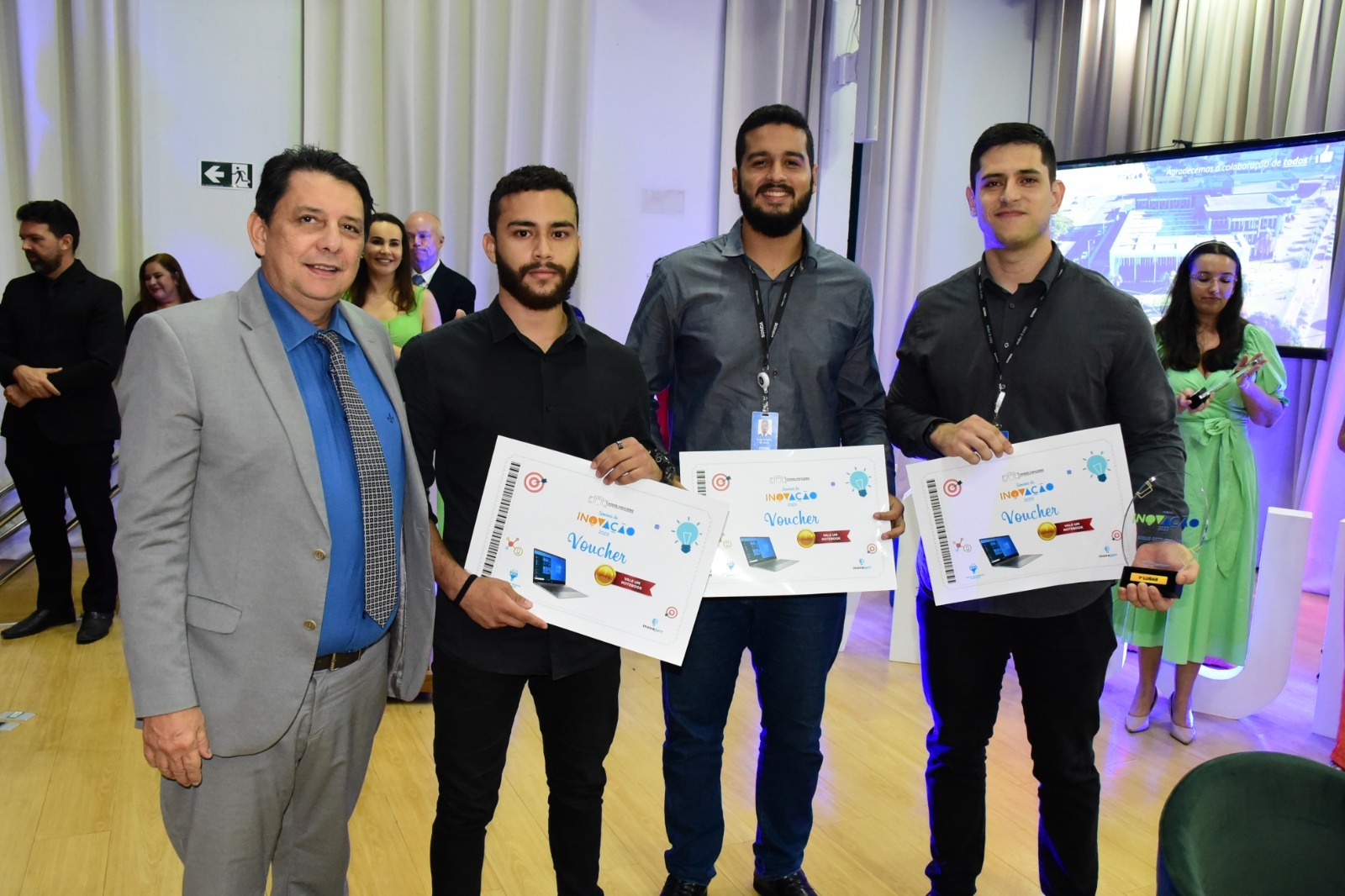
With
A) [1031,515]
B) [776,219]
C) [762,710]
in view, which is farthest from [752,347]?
[762,710]

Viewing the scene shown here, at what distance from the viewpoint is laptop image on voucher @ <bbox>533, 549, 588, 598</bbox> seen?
1.89 metres

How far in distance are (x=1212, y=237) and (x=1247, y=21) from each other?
1.60 meters

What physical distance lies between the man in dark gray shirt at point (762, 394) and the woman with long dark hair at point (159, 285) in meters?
3.90

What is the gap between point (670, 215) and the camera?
6.48 metres

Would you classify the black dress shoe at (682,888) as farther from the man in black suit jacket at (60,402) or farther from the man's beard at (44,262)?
the man's beard at (44,262)

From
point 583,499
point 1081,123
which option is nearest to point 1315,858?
point 583,499

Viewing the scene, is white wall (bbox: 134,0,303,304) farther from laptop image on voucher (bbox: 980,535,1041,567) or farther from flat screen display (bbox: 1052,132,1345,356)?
laptop image on voucher (bbox: 980,535,1041,567)

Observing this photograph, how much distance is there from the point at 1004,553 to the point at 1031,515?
0.10m

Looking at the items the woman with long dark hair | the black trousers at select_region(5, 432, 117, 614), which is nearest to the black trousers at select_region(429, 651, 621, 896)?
the black trousers at select_region(5, 432, 117, 614)

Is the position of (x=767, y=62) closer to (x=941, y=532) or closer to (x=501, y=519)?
(x=941, y=532)

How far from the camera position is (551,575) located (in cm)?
189

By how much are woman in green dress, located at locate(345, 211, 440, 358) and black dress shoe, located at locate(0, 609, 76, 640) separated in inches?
88.5

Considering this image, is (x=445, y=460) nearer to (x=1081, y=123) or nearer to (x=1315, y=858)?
(x=1315, y=858)

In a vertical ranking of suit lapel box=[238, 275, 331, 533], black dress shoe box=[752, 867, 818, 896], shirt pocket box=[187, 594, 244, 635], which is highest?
suit lapel box=[238, 275, 331, 533]
